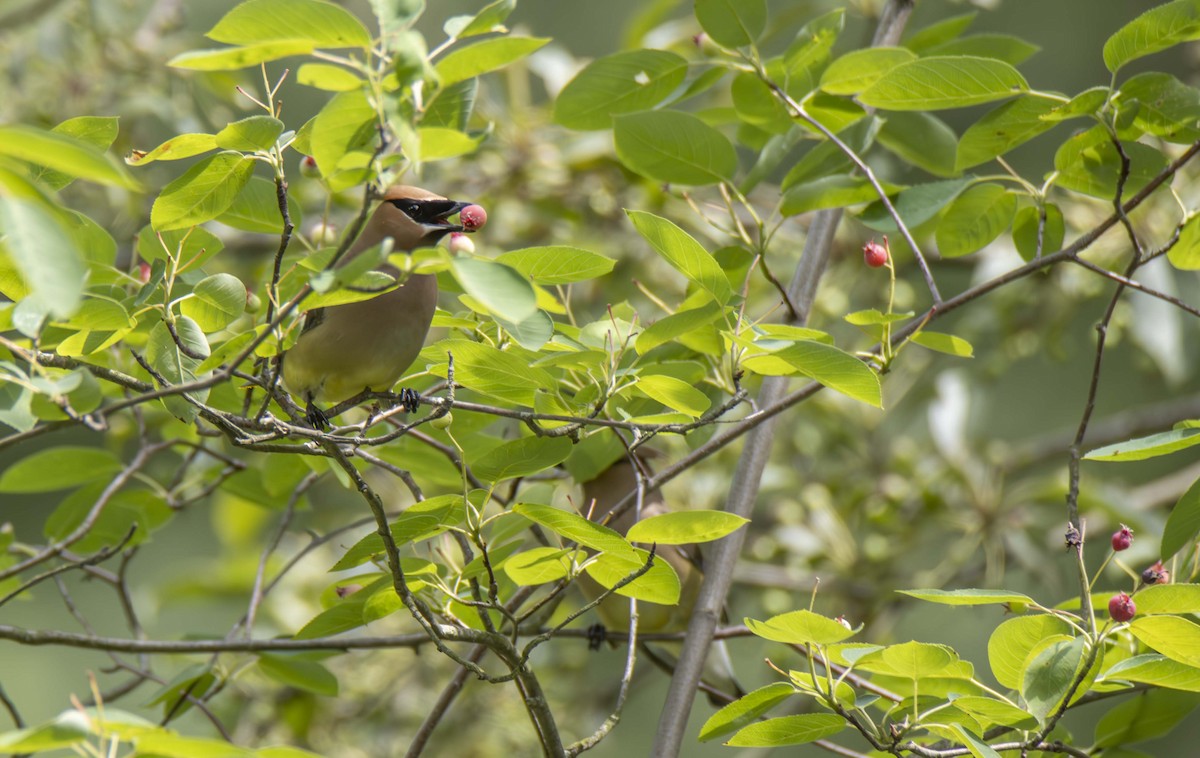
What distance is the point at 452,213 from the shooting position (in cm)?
302

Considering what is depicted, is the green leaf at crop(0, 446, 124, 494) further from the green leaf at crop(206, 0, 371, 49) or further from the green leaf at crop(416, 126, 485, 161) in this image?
the green leaf at crop(416, 126, 485, 161)

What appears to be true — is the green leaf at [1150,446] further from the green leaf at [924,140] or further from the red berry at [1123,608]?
the green leaf at [924,140]

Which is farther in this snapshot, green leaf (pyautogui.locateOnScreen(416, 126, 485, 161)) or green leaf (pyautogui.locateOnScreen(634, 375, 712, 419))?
green leaf (pyautogui.locateOnScreen(634, 375, 712, 419))

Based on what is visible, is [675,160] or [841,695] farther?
[675,160]

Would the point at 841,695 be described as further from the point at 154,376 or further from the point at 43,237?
the point at 43,237

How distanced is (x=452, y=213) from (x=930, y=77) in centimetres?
128

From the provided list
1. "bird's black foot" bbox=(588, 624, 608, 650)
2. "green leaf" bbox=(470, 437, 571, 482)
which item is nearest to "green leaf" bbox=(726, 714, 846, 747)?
"green leaf" bbox=(470, 437, 571, 482)

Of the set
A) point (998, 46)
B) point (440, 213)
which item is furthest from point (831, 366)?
point (440, 213)

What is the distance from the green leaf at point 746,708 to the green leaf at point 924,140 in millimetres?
1258

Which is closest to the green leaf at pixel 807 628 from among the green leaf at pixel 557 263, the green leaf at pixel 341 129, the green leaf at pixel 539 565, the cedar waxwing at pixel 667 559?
the green leaf at pixel 539 565

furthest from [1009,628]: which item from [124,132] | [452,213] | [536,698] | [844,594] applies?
[124,132]

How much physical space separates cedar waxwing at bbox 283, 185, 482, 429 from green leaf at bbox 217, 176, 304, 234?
378mm

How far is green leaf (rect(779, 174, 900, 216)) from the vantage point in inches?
96.6

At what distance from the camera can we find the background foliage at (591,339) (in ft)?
5.60
